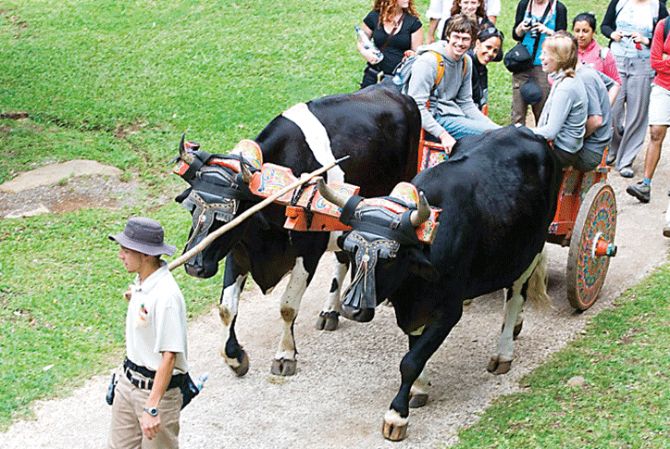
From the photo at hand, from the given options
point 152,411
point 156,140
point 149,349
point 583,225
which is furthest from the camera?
point 156,140

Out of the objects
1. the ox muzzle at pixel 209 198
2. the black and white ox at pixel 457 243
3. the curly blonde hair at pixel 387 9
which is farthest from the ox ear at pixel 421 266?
the curly blonde hair at pixel 387 9

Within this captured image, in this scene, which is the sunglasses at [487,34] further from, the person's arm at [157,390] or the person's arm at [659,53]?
the person's arm at [157,390]

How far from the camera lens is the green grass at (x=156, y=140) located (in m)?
7.00

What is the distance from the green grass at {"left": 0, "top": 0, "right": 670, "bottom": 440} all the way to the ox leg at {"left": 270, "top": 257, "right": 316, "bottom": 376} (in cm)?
132

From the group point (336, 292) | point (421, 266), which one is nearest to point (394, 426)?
point (421, 266)

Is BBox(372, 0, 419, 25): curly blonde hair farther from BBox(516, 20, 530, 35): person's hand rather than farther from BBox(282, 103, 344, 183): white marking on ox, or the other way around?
BBox(282, 103, 344, 183): white marking on ox

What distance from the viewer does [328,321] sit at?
8523 mm

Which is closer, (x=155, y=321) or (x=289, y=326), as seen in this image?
(x=155, y=321)

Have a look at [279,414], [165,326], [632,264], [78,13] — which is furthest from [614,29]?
[78,13]

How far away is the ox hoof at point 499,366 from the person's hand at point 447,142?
1662 millimetres

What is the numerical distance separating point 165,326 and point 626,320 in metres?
4.27

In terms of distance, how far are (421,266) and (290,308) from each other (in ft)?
5.48

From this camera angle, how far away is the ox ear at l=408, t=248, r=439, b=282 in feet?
20.7

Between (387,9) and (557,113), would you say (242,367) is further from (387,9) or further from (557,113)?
(387,9)
